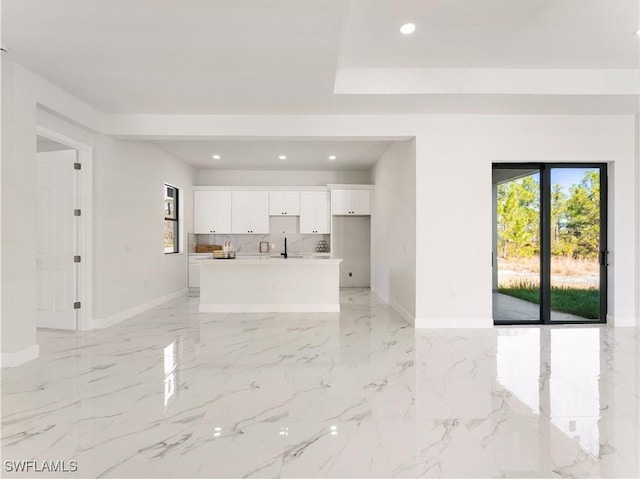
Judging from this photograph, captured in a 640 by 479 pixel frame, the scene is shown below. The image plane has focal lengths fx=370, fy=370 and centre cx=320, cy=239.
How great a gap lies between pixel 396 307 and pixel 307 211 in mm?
3374

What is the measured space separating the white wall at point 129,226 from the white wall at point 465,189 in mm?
4160

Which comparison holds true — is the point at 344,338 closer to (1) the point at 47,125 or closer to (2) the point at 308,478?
(2) the point at 308,478

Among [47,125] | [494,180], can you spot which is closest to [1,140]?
[47,125]

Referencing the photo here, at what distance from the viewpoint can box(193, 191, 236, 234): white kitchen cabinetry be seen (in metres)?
8.20

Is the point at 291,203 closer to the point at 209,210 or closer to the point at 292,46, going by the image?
the point at 209,210

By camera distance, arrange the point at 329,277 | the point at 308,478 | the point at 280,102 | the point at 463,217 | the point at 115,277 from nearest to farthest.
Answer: the point at 308,478, the point at 280,102, the point at 463,217, the point at 115,277, the point at 329,277

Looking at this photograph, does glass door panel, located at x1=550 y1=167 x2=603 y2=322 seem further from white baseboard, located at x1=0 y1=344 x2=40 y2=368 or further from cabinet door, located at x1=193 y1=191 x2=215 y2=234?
cabinet door, located at x1=193 y1=191 x2=215 y2=234

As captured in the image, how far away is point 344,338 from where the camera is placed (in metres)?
4.30

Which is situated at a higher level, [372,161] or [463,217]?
[372,161]

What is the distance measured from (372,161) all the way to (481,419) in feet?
19.6

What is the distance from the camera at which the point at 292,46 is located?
3.12 meters

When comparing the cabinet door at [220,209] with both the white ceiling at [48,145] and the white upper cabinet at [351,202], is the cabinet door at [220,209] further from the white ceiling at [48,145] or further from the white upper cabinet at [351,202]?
the white ceiling at [48,145]

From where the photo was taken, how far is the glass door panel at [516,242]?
5.01m

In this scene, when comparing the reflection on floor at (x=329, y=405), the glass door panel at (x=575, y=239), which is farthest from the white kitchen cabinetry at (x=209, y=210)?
the glass door panel at (x=575, y=239)
